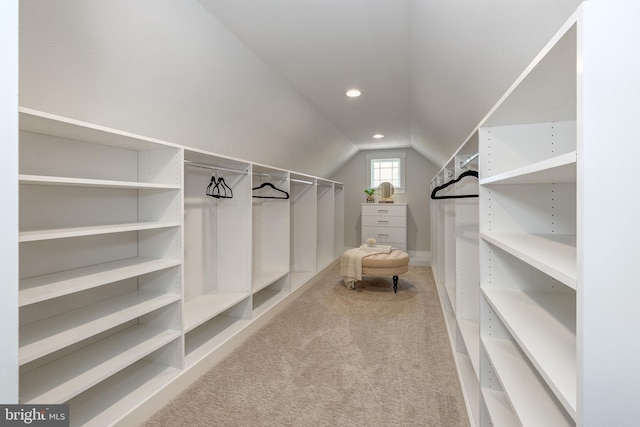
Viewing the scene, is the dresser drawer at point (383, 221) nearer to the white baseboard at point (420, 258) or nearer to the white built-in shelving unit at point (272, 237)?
the white baseboard at point (420, 258)

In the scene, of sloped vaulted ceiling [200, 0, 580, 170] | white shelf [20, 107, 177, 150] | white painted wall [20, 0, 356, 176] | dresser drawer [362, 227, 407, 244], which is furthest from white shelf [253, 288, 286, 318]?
dresser drawer [362, 227, 407, 244]

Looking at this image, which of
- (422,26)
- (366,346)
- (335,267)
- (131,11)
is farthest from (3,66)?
(335,267)

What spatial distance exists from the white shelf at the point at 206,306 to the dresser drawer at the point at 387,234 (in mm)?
3247

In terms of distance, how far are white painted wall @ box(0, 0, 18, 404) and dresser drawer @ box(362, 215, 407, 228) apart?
16.8ft

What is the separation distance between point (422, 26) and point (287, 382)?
97.0 inches

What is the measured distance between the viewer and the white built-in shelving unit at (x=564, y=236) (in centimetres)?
56

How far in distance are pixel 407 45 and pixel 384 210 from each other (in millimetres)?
3544

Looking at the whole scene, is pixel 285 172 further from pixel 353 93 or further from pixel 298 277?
pixel 298 277

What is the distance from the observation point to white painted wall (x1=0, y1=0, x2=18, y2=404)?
0.73 m

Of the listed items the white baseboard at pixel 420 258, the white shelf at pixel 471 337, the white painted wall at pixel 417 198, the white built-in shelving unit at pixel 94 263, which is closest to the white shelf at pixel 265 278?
the white built-in shelving unit at pixel 94 263

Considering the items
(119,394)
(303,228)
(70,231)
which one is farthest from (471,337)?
(303,228)

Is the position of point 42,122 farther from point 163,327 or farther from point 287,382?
point 287,382

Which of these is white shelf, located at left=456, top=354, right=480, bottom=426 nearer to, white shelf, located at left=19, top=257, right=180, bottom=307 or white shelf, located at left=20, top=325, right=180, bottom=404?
white shelf, located at left=20, top=325, right=180, bottom=404

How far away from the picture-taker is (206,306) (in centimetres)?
255
